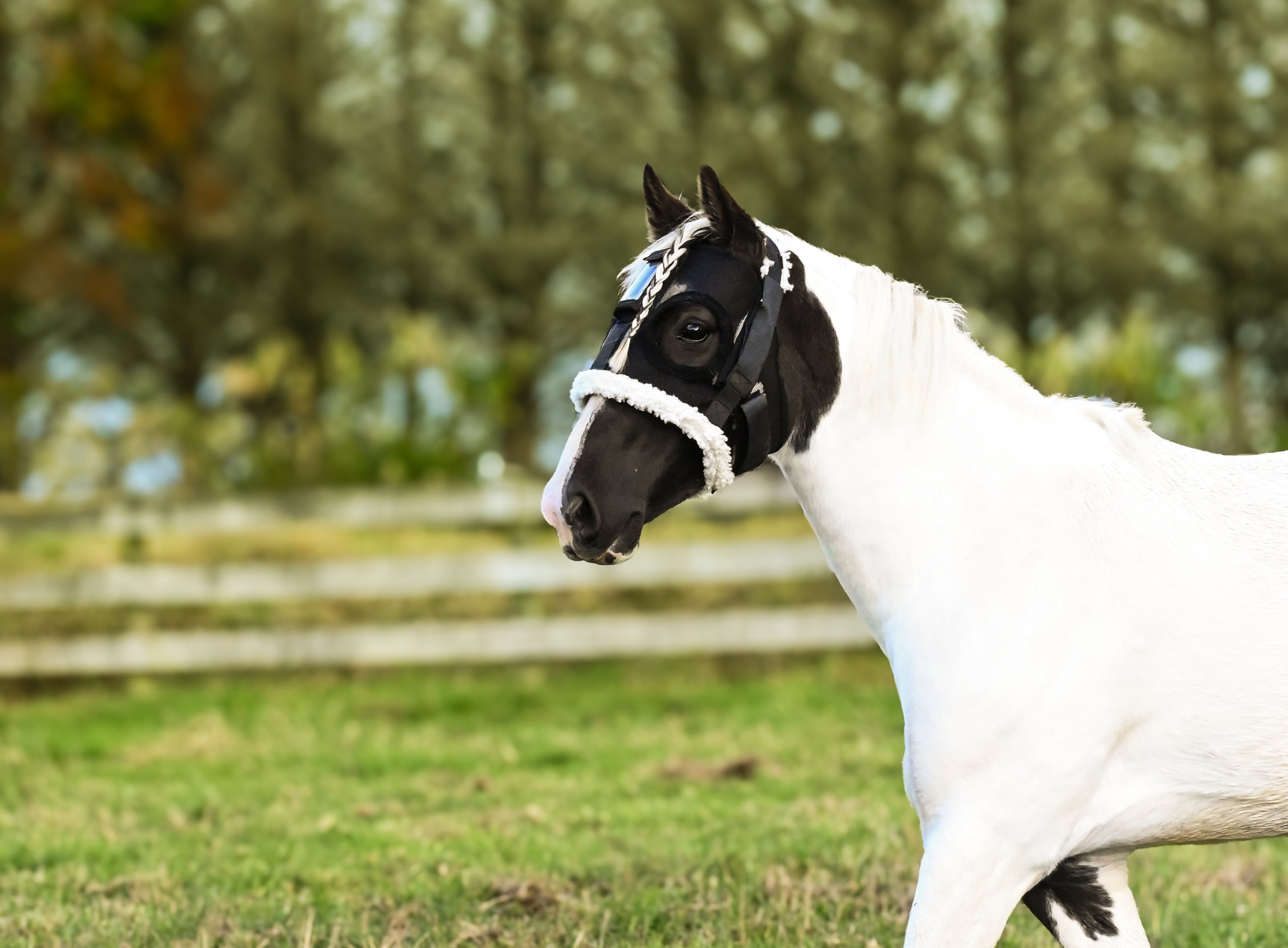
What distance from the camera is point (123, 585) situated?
330 inches

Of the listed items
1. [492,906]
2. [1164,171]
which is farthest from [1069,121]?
[492,906]

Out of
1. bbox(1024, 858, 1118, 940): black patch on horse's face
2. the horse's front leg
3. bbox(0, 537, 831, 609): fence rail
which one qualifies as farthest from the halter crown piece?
bbox(0, 537, 831, 609): fence rail

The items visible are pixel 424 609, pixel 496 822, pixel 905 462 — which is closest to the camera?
pixel 905 462

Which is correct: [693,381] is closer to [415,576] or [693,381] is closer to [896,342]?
[896,342]

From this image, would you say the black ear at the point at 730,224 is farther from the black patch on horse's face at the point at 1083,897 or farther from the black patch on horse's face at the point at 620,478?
the black patch on horse's face at the point at 1083,897

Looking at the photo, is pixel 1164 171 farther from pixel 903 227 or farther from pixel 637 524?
pixel 637 524

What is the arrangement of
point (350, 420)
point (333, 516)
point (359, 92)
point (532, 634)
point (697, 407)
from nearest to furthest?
point (697, 407) → point (532, 634) → point (333, 516) → point (350, 420) → point (359, 92)

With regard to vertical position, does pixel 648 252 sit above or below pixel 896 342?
above

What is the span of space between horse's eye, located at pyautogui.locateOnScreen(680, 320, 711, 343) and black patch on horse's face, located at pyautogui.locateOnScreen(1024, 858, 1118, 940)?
1194 mm

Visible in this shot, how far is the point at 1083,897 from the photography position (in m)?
2.50

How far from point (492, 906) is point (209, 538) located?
22.9 feet

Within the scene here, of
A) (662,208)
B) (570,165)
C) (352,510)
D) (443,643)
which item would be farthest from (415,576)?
(570,165)

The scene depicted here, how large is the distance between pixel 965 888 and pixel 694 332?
3.58 feet

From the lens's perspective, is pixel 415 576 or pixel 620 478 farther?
pixel 415 576
